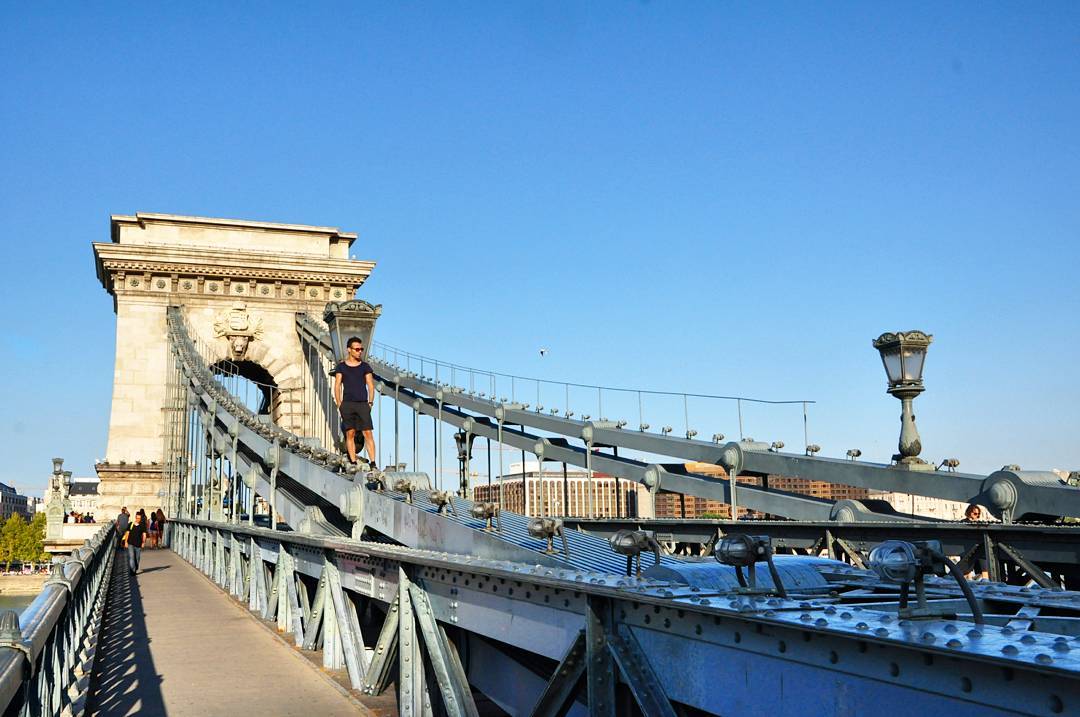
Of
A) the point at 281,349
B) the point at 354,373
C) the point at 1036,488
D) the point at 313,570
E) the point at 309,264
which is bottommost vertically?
the point at 313,570

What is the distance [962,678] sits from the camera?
265 centimetres

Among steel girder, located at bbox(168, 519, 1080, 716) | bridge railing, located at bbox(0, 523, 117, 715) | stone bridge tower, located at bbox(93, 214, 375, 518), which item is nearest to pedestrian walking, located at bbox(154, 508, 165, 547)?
stone bridge tower, located at bbox(93, 214, 375, 518)

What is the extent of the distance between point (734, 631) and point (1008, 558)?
766 cm

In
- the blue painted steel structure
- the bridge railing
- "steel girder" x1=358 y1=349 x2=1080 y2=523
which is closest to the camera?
the blue painted steel structure

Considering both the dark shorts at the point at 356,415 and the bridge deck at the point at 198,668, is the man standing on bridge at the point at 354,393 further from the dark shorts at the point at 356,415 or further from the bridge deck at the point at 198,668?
the bridge deck at the point at 198,668

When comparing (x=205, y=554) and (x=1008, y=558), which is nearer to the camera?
(x=1008, y=558)

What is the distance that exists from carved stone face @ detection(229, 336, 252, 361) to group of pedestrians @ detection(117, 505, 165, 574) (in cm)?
791

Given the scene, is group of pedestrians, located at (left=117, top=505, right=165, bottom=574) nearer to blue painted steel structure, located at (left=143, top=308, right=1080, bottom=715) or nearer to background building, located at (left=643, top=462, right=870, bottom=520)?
background building, located at (left=643, top=462, right=870, bottom=520)

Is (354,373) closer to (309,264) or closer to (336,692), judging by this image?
(336,692)

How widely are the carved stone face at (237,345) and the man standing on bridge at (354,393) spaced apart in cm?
3230

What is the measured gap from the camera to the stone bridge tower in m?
40.3

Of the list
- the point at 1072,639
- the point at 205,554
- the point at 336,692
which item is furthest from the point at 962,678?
the point at 205,554

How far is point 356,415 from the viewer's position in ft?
40.7

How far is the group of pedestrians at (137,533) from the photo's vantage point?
22.4 m
